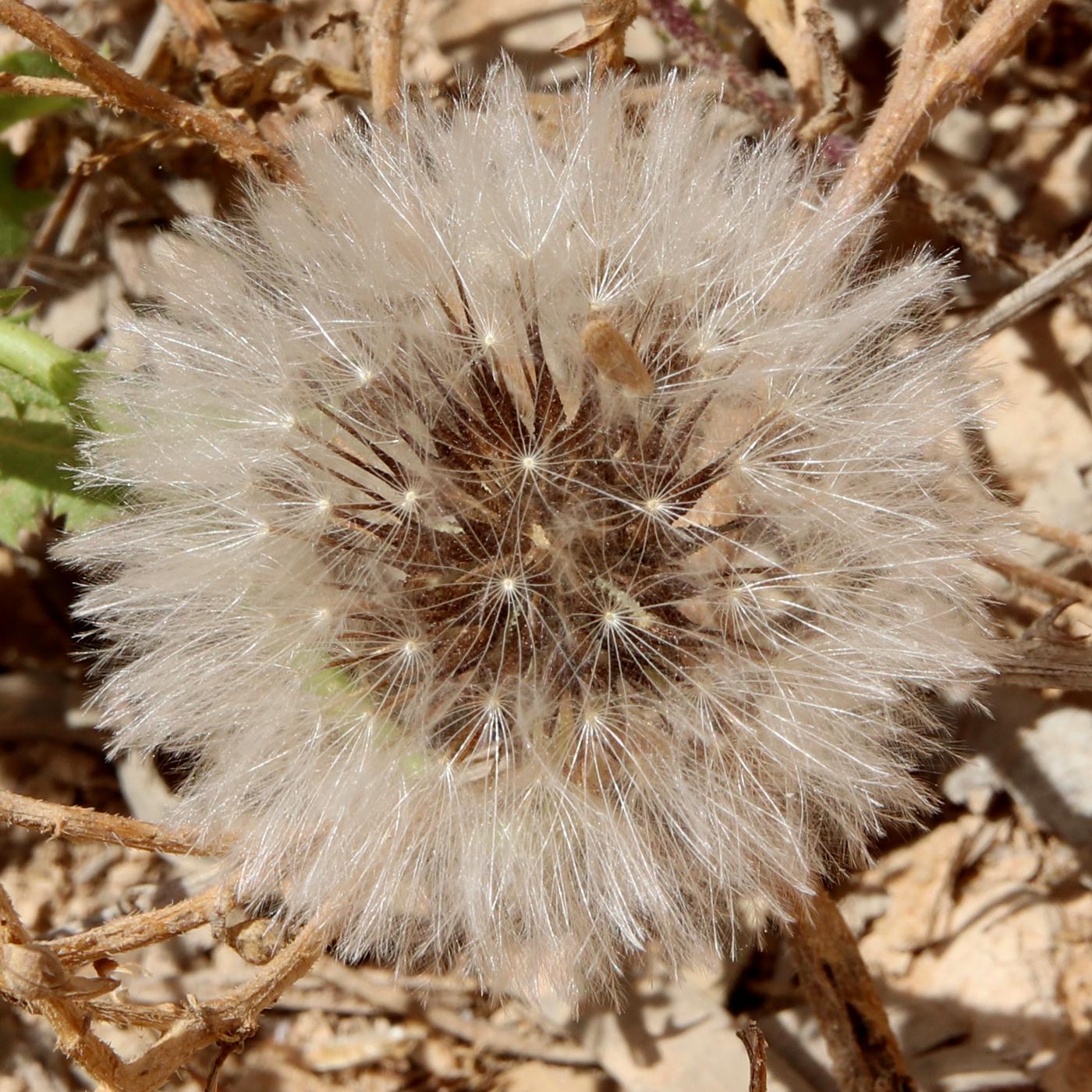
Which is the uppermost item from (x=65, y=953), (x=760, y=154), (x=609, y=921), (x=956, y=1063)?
(x=760, y=154)

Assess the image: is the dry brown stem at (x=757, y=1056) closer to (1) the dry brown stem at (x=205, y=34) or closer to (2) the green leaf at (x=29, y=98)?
(1) the dry brown stem at (x=205, y=34)

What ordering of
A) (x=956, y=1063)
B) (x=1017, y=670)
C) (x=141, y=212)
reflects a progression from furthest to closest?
(x=141, y=212) < (x=956, y=1063) < (x=1017, y=670)

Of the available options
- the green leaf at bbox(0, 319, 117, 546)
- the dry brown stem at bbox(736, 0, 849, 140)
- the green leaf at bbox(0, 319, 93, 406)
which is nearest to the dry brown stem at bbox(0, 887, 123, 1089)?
the green leaf at bbox(0, 319, 117, 546)

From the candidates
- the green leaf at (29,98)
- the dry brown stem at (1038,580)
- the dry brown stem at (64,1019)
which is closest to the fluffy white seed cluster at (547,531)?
the dry brown stem at (64,1019)

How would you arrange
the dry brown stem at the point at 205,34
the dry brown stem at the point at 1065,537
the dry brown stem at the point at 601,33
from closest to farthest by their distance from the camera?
the dry brown stem at the point at 601,33, the dry brown stem at the point at 1065,537, the dry brown stem at the point at 205,34

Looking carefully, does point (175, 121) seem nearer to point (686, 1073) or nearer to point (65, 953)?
point (65, 953)

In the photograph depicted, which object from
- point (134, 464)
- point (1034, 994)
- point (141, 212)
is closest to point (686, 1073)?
point (1034, 994)
